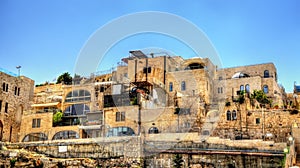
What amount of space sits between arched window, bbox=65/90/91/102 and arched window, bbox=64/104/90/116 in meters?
0.74

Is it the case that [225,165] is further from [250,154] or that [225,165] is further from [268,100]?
[268,100]

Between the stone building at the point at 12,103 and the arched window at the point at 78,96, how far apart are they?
187 inches

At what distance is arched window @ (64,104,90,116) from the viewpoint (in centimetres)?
4019

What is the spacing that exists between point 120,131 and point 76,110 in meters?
7.67

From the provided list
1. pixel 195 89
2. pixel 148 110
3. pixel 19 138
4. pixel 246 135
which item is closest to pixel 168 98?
pixel 195 89

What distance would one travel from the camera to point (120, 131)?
35281 mm

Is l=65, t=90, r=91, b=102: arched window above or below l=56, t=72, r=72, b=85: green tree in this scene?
below

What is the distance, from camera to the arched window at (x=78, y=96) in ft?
135

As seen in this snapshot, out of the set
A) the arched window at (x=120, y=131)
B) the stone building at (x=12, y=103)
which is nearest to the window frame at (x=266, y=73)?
the arched window at (x=120, y=131)

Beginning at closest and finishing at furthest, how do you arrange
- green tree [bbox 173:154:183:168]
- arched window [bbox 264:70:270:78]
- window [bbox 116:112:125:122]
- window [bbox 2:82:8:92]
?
green tree [bbox 173:154:183:168] < window [bbox 116:112:125:122] < window [bbox 2:82:8:92] < arched window [bbox 264:70:270:78]

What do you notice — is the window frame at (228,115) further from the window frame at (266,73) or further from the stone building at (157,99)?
the window frame at (266,73)

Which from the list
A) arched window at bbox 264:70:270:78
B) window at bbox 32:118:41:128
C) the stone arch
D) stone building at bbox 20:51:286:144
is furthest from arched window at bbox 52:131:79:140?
arched window at bbox 264:70:270:78

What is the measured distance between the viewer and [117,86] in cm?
3853

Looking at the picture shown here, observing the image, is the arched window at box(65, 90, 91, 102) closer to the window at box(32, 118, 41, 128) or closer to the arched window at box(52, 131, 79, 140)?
the window at box(32, 118, 41, 128)
